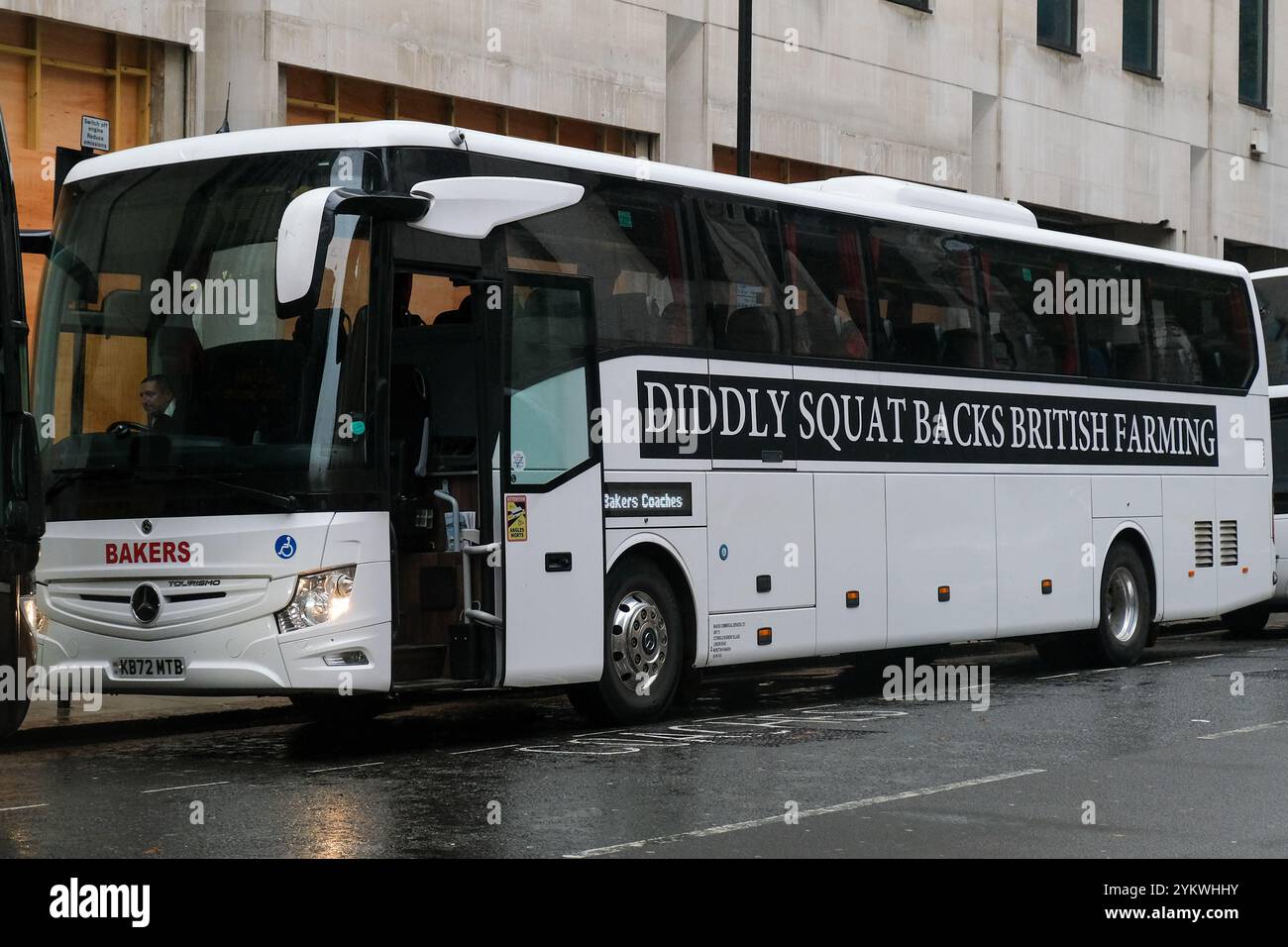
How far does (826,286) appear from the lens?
562 inches

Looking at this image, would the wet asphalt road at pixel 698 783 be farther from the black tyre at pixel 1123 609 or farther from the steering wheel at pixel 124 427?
the black tyre at pixel 1123 609

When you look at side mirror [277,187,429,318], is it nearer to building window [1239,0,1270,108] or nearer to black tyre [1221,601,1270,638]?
black tyre [1221,601,1270,638]

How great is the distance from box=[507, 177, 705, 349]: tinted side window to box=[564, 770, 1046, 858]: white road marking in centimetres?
372

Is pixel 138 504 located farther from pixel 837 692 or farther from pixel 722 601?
pixel 837 692

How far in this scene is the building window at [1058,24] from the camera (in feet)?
107

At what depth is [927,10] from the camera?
2964 centimetres

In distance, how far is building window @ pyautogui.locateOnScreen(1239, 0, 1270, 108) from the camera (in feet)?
125

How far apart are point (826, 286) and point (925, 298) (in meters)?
1.31

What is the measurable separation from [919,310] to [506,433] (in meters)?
4.67

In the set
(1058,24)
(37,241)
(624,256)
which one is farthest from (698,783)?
(1058,24)

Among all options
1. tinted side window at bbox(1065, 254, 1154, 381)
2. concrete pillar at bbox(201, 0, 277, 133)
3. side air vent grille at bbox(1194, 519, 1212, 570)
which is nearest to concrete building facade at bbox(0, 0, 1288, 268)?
concrete pillar at bbox(201, 0, 277, 133)
